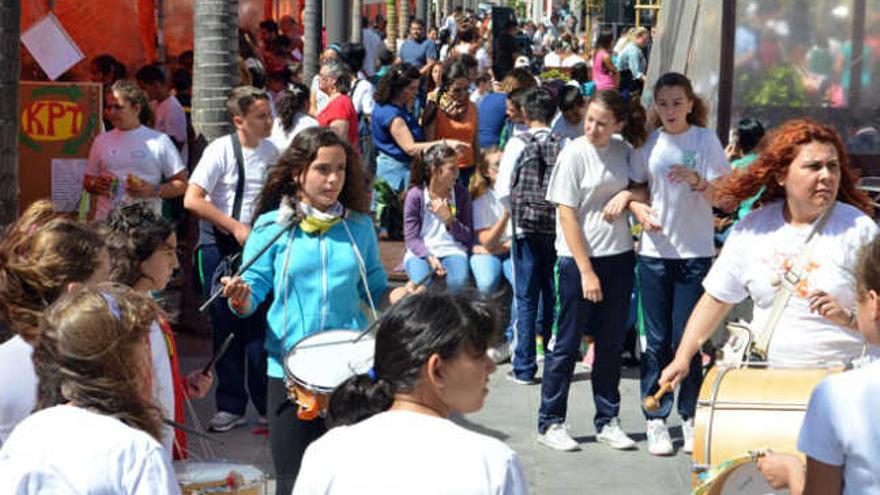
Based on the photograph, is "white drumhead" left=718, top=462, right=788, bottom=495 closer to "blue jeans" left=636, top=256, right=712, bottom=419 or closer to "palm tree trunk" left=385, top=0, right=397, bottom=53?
"blue jeans" left=636, top=256, right=712, bottom=419

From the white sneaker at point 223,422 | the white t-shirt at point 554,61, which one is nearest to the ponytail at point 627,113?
the white sneaker at point 223,422

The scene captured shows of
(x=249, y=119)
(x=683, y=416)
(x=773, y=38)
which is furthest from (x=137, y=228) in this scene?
(x=773, y=38)

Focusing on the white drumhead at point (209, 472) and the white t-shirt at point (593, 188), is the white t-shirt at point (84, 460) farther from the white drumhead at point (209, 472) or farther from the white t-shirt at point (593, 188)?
the white t-shirt at point (593, 188)

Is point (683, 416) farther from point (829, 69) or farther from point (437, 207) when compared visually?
point (829, 69)

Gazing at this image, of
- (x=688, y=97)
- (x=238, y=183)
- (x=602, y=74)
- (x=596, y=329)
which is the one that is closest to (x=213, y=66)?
(x=238, y=183)

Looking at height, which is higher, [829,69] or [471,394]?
[829,69]

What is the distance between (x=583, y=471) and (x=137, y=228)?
315cm

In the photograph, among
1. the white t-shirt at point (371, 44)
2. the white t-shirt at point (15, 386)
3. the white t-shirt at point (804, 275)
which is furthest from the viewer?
the white t-shirt at point (371, 44)

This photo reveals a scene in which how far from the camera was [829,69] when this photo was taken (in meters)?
11.4

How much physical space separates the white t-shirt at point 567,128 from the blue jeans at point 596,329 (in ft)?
10.5

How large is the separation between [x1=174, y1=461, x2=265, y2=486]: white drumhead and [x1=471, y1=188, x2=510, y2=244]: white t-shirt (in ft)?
16.1

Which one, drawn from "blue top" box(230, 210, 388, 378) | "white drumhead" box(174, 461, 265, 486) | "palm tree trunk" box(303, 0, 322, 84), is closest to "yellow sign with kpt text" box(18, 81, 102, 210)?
"blue top" box(230, 210, 388, 378)

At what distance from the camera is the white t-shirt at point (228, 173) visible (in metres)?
7.82

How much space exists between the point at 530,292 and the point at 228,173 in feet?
6.45
